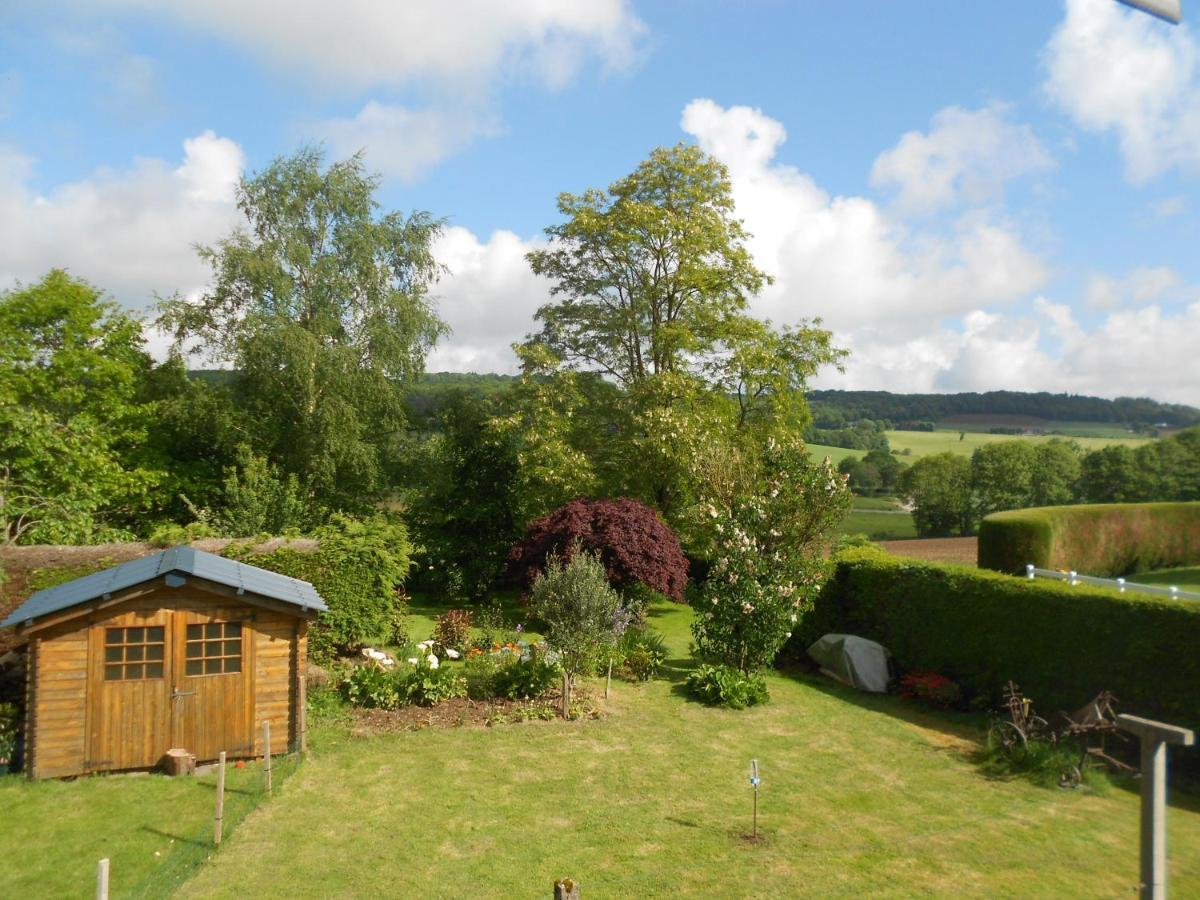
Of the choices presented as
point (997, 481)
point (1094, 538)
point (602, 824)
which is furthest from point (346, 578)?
point (997, 481)

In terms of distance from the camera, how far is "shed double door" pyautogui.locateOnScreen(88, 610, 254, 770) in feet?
34.4

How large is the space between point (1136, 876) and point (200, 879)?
31.4 ft

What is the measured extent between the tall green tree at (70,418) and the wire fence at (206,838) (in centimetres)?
1222

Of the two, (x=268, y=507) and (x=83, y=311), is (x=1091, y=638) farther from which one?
(x=83, y=311)

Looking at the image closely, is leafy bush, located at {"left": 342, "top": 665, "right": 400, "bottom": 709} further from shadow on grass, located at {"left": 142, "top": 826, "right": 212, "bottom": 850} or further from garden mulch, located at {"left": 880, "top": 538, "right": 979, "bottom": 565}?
garden mulch, located at {"left": 880, "top": 538, "right": 979, "bottom": 565}

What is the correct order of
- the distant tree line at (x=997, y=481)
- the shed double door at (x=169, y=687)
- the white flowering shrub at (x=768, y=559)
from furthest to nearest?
the distant tree line at (x=997, y=481), the white flowering shrub at (x=768, y=559), the shed double door at (x=169, y=687)

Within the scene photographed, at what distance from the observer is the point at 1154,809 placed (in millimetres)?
4879

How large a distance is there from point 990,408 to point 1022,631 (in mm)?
22953

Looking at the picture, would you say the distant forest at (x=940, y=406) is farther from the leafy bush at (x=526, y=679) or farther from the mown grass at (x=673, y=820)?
the leafy bush at (x=526, y=679)

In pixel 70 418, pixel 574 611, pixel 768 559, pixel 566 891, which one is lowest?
Answer: pixel 566 891

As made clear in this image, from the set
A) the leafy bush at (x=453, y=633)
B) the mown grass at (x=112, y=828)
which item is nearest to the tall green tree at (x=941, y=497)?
the leafy bush at (x=453, y=633)

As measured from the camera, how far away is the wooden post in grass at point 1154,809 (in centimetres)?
482

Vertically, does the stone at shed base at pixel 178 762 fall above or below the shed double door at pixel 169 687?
below

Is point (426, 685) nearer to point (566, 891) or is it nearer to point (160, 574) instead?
point (160, 574)
